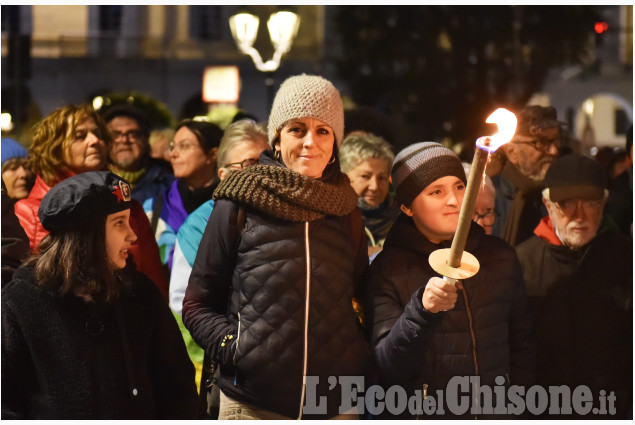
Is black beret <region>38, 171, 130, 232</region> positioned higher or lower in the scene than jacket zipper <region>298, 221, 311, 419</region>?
higher

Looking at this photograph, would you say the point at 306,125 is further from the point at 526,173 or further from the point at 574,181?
the point at 526,173

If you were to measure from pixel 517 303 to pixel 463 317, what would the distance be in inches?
11.8

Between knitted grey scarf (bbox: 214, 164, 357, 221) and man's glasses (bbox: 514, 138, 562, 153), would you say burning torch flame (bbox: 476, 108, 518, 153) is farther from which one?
man's glasses (bbox: 514, 138, 562, 153)

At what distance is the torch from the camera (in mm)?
2617

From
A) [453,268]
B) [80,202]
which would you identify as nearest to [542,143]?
[453,268]

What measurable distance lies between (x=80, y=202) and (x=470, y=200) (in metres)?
1.50

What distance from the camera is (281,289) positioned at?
12.1 feet

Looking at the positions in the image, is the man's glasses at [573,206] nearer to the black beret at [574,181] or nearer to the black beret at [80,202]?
the black beret at [574,181]

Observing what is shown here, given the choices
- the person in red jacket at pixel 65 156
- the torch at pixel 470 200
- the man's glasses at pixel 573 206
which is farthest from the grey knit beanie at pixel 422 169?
the person in red jacket at pixel 65 156

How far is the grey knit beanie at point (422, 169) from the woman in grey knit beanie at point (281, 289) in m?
0.29

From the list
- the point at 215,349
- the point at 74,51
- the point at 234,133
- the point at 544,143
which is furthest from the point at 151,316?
the point at 74,51

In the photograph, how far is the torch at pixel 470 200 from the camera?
8.59 ft

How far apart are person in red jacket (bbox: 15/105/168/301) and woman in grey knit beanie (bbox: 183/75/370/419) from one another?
3.41 feet

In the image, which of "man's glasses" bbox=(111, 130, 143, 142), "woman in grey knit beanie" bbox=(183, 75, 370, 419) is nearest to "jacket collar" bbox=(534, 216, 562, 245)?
"woman in grey knit beanie" bbox=(183, 75, 370, 419)
